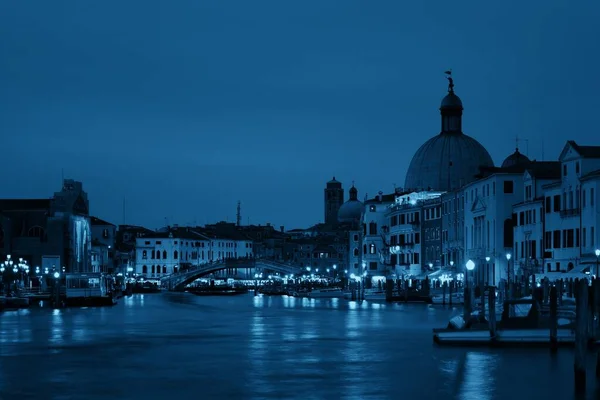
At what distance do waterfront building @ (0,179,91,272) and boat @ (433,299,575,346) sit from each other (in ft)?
199

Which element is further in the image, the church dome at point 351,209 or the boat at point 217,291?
the church dome at point 351,209

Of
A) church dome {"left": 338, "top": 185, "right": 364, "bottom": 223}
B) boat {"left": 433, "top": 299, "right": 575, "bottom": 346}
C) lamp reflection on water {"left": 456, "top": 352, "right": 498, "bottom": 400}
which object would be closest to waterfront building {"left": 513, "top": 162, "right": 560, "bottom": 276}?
boat {"left": 433, "top": 299, "right": 575, "bottom": 346}

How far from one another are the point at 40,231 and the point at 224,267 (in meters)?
24.2

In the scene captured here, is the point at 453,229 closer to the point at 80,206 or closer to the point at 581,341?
the point at 80,206

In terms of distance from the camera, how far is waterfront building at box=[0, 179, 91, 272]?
9000 cm

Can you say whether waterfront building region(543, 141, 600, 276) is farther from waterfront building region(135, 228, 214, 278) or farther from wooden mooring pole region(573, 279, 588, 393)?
waterfront building region(135, 228, 214, 278)

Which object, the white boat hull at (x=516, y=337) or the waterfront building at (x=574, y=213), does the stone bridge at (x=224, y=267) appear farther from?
the white boat hull at (x=516, y=337)

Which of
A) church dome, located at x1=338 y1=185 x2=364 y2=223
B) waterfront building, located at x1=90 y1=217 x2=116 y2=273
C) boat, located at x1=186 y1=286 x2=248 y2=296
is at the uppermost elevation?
church dome, located at x1=338 y1=185 x2=364 y2=223

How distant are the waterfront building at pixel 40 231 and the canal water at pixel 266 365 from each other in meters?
49.9

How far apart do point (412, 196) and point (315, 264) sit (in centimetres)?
7829

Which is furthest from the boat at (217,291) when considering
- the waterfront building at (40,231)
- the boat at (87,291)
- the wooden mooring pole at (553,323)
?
the wooden mooring pole at (553,323)

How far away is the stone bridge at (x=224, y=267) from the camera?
112 m

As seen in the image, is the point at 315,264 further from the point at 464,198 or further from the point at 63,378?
the point at 63,378

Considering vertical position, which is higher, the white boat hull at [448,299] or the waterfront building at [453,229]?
the waterfront building at [453,229]
